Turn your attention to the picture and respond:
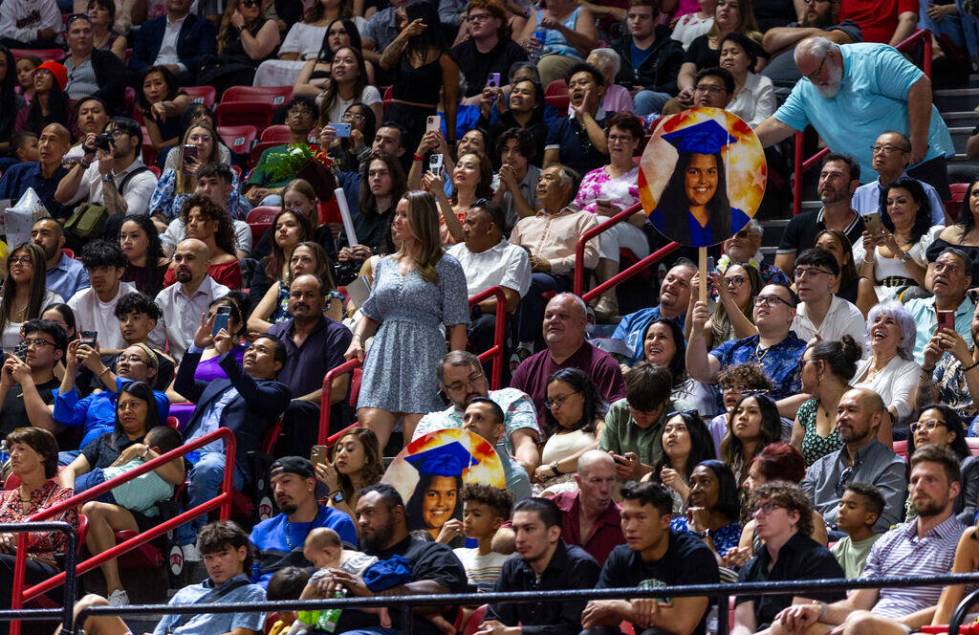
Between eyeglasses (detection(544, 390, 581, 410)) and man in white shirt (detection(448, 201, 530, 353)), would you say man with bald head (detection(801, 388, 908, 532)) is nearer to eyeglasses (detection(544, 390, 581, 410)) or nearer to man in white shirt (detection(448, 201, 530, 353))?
eyeglasses (detection(544, 390, 581, 410))

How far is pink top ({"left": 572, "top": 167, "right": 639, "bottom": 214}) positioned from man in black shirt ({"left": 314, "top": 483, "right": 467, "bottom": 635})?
3.96 meters

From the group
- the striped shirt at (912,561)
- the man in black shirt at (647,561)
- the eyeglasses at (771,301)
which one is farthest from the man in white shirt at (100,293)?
the striped shirt at (912,561)

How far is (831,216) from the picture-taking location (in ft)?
37.4

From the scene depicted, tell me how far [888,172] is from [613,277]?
163cm

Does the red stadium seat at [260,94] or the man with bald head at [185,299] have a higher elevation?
the red stadium seat at [260,94]

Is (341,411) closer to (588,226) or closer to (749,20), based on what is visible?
(588,226)

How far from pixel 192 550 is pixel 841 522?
3613 mm

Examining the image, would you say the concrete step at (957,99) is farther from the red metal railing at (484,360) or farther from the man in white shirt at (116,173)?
the man in white shirt at (116,173)

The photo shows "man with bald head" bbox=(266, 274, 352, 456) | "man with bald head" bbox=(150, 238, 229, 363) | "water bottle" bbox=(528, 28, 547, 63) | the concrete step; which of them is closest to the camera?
"man with bald head" bbox=(266, 274, 352, 456)

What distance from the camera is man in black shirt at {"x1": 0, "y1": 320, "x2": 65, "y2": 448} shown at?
36.2 feet

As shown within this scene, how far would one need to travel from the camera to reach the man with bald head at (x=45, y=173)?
1429 cm

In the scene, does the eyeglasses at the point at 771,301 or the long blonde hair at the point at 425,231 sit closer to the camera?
the eyeglasses at the point at 771,301

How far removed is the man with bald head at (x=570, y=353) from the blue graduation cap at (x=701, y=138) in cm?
102

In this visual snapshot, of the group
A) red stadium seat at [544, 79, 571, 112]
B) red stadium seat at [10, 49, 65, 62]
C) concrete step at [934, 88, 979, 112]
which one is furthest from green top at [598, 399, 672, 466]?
red stadium seat at [10, 49, 65, 62]
